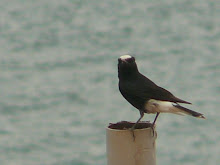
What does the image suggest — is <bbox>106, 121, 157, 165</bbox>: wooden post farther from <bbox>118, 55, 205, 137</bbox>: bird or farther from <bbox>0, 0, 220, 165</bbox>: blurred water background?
<bbox>0, 0, 220, 165</bbox>: blurred water background

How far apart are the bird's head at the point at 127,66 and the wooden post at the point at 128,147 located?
2.62 ft

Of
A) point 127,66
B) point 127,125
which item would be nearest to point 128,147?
point 127,125

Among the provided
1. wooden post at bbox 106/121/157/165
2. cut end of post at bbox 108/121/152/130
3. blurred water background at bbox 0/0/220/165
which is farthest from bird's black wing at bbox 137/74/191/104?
blurred water background at bbox 0/0/220/165

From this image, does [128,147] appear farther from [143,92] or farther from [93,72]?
[93,72]

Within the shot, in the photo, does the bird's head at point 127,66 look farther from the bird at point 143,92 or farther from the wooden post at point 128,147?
the wooden post at point 128,147

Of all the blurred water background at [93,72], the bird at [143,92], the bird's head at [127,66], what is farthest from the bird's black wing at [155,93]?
the blurred water background at [93,72]

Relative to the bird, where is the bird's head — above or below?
above

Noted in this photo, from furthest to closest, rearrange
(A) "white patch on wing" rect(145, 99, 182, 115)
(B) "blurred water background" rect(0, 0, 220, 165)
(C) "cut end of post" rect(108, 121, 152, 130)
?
1. (B) "blurred water background" rect(0, 0, 220, 165)
2. (A) "white patch on wing" rect(145, 99, 182, 115)
3. (C) "cut end of post" rect(108, 121, 152, 130)

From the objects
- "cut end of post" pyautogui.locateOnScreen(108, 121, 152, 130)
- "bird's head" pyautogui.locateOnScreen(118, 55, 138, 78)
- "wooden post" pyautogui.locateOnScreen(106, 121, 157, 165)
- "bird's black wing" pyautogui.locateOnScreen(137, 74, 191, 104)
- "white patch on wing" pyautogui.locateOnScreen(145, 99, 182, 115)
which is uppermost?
"bird's head" pyautogui.locateOnScreen(118, 55, 138, 78)

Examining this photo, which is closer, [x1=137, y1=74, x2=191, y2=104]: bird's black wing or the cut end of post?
the cut end of post

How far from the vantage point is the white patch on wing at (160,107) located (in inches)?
204

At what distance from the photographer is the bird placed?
5223 millimetres

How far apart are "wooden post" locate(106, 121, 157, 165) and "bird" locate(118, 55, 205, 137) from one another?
0.63 m

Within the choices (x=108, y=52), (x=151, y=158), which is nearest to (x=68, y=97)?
(x=108, y=52)
